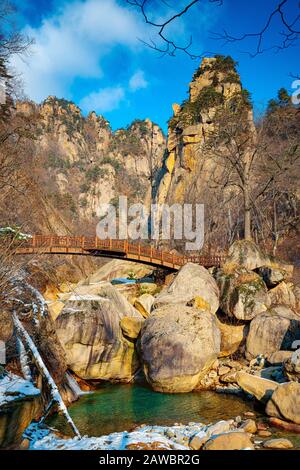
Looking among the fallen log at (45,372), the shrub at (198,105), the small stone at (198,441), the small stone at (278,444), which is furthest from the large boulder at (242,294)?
the shrub at (198,105)

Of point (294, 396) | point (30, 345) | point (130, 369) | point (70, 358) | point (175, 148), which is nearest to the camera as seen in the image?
point (294, 396)

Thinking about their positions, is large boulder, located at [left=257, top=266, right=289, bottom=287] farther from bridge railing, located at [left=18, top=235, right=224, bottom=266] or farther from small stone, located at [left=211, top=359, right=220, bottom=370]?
small stone, located at [left=211, top=359, right=220, bottom=370]

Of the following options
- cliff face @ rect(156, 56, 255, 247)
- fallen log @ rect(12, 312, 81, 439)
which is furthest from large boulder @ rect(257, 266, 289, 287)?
cliff face @ rect(156, 56, 255, 247)

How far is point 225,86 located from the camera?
44.1 metres

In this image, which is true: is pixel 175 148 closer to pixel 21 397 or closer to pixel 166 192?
pixel 166 192

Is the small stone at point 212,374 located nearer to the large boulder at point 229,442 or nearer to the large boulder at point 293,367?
the large boulder at point 293,367

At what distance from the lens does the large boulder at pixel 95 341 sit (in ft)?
41.9

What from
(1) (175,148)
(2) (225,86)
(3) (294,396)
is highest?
(2) (225,86)

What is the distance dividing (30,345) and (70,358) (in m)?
3.62

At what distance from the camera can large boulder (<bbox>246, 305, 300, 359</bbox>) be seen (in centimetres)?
1330

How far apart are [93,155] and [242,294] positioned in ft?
286

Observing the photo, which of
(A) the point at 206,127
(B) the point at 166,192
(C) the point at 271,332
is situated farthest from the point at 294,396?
(B) the point at 166,192

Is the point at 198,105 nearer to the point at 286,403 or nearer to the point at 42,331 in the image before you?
the point at 42,331

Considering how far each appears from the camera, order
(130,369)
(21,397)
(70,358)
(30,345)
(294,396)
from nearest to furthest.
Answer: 1. (21,397)
2. (294,396)
3. (30,345)
4. (70,358)
5. (130,369)
